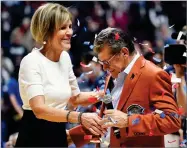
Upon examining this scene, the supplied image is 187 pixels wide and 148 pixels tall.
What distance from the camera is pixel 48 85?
2521 mm

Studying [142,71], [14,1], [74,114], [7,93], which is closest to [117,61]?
[142,71]

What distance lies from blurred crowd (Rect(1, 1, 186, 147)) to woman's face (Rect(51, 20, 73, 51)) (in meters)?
2.17

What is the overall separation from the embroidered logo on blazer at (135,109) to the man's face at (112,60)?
221 millimetres

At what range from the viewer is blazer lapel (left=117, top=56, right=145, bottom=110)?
2316 millimetres

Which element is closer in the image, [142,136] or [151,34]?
[142,136]

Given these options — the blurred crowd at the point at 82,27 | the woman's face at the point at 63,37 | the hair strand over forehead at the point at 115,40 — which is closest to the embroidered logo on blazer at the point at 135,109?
the hair strand over forehead at the point at 115,40

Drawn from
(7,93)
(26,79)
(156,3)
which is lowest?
(7,93)

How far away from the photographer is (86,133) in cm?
260

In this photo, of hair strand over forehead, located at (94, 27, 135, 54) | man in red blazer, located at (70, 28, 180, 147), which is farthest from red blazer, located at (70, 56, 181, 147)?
hair strand over forehead, located at (94, 27, 135, 54)

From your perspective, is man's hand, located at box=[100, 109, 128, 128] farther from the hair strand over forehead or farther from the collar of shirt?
the hair strand over forehead

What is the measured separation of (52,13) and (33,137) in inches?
26.6

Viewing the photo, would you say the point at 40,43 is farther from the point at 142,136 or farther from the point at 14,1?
the point at 14,1

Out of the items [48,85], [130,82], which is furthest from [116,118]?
[48,85]

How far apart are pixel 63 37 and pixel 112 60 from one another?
0.29 meters
